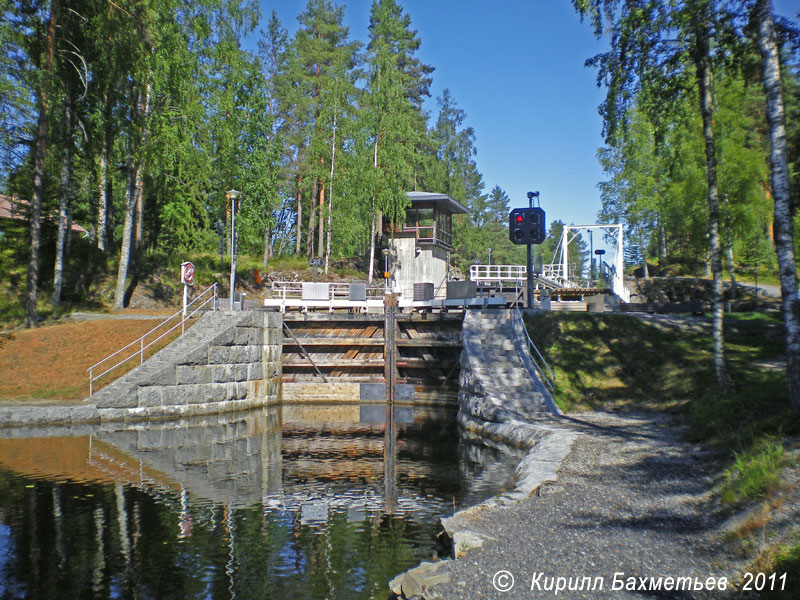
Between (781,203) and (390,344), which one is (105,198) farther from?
(781,203)

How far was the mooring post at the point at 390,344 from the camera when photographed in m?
24.9

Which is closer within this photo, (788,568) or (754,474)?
(788,568)

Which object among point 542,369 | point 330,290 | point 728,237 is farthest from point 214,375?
point 728,237

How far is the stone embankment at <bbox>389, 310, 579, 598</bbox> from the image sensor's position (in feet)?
22.6

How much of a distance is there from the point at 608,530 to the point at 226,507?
6363 mm

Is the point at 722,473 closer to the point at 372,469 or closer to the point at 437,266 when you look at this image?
the point at 372,469

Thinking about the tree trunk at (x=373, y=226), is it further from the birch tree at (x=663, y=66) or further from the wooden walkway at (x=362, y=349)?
the birch tree at (x=663, y=66)

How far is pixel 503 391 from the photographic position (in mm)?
17719

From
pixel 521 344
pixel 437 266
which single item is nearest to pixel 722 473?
pixel 521 344

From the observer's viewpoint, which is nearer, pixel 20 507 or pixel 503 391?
pixel 20 507

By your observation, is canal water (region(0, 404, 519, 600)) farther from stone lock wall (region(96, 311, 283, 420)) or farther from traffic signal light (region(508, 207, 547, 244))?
traffic signal light (region(508, 207, 547, 244))

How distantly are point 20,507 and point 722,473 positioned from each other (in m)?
10.5

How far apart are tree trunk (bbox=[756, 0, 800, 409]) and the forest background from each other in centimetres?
114
